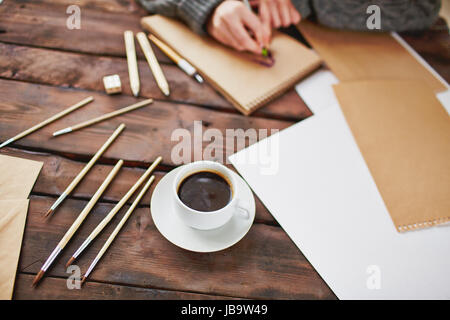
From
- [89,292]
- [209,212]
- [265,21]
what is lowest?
[89,292]

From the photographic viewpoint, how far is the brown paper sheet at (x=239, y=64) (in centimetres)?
77

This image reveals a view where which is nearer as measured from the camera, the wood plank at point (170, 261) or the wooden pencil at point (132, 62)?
the wood plank at point (170, 261)

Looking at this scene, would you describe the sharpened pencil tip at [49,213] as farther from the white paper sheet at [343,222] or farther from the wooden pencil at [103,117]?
the white paper sheet at [343,222]

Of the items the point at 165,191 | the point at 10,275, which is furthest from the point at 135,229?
the point at 10,275

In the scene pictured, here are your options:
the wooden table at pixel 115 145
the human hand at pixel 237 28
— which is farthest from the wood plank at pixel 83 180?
the human hand at pixel 237 28

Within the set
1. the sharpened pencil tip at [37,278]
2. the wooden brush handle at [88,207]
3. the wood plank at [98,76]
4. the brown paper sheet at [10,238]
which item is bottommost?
the sharpened pencil tip at [37,278]

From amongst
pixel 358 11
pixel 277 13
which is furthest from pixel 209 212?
pixel 358 11

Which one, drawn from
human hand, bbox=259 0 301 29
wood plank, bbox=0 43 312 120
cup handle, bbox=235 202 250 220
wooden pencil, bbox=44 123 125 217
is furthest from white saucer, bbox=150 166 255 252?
human hand, bbox=259 0 301 29

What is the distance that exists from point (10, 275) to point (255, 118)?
0.55m

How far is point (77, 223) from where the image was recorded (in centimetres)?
54

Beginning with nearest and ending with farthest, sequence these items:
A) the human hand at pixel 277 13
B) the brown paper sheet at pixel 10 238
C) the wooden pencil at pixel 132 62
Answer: the brown paper sheet at pixel 10 238 → the wooden pencil at pixel 132 62 → the human hand at pixel 277 13

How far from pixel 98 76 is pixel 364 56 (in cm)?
70

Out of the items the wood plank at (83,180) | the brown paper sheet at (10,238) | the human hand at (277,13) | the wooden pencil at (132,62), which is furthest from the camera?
the human hand at (277,13)

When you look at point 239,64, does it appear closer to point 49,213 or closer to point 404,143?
point 404,143
